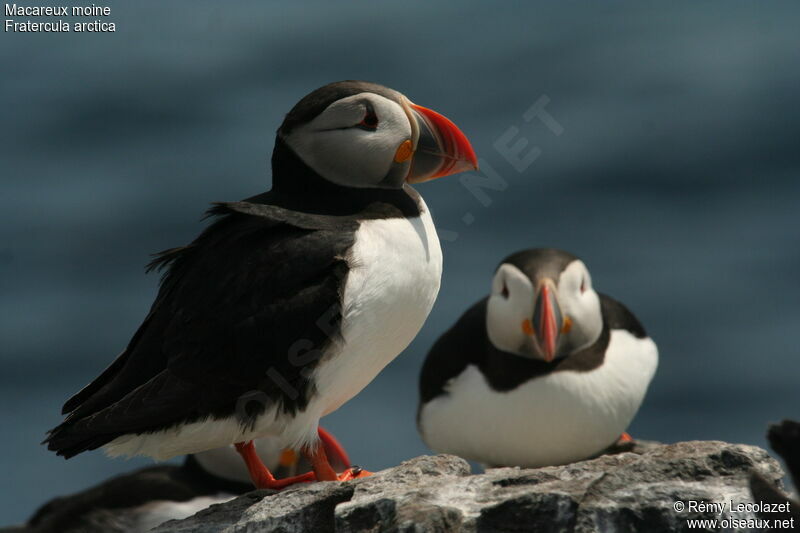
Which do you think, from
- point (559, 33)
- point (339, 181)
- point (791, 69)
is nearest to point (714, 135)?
point (791, 69)

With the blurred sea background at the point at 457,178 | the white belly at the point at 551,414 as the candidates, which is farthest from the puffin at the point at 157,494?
the blurred sea background at the point at 457,178

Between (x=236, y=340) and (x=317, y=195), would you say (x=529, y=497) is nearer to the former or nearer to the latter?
(x=236, y=340)

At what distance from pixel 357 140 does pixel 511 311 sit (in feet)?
12.3

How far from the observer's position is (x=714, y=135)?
20328 mm

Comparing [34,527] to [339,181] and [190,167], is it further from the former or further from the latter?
[190,167]

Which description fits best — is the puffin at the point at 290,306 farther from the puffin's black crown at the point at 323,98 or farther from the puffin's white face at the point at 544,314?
the puffin's white face at the point at 544,314

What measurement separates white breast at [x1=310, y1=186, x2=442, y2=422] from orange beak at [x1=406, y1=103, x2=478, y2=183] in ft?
1.10

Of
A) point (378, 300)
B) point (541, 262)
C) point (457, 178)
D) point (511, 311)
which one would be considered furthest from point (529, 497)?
point (457, 178)

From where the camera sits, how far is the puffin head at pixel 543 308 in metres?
8.63

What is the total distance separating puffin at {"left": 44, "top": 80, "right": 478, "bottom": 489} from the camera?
16.0ft

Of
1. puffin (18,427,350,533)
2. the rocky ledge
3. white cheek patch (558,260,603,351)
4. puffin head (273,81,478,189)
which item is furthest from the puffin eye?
white cheek patch (558,260,603,351)

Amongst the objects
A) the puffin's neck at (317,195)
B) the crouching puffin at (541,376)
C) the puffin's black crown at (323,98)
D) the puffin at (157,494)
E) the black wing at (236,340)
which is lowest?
the puffin at (157,494)

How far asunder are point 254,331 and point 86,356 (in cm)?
1254

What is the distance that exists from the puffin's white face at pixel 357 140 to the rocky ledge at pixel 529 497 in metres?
1.23
